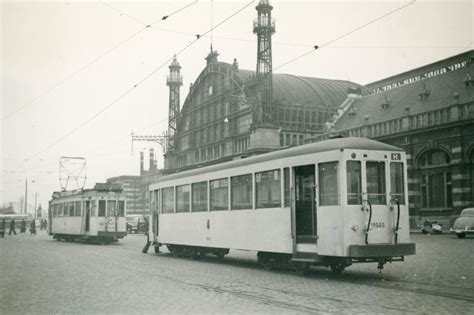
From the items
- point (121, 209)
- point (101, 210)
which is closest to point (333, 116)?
point (121, 209)

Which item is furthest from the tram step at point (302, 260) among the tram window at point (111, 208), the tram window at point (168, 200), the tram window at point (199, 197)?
the tram window at point (111, 208)

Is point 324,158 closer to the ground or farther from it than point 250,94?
closer to the ground

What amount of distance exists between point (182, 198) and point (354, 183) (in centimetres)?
780

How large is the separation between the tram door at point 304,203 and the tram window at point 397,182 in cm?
171

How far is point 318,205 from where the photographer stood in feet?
39.0

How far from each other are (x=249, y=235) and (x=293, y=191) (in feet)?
7.21

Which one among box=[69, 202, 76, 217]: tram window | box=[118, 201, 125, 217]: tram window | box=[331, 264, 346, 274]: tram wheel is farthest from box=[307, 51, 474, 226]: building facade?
box=[331, 264, 346, 274]: tram wheel

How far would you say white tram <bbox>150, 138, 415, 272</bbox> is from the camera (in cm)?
1135

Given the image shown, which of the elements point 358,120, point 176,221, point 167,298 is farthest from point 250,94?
point 167,298

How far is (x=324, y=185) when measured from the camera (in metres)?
11.9

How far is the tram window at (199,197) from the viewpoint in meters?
16.5

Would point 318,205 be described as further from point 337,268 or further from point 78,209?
point 78,209

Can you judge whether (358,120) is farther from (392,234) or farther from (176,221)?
(392,234)

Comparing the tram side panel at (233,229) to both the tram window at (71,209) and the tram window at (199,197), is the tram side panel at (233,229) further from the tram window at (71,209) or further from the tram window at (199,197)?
the tram window at (71,209)
